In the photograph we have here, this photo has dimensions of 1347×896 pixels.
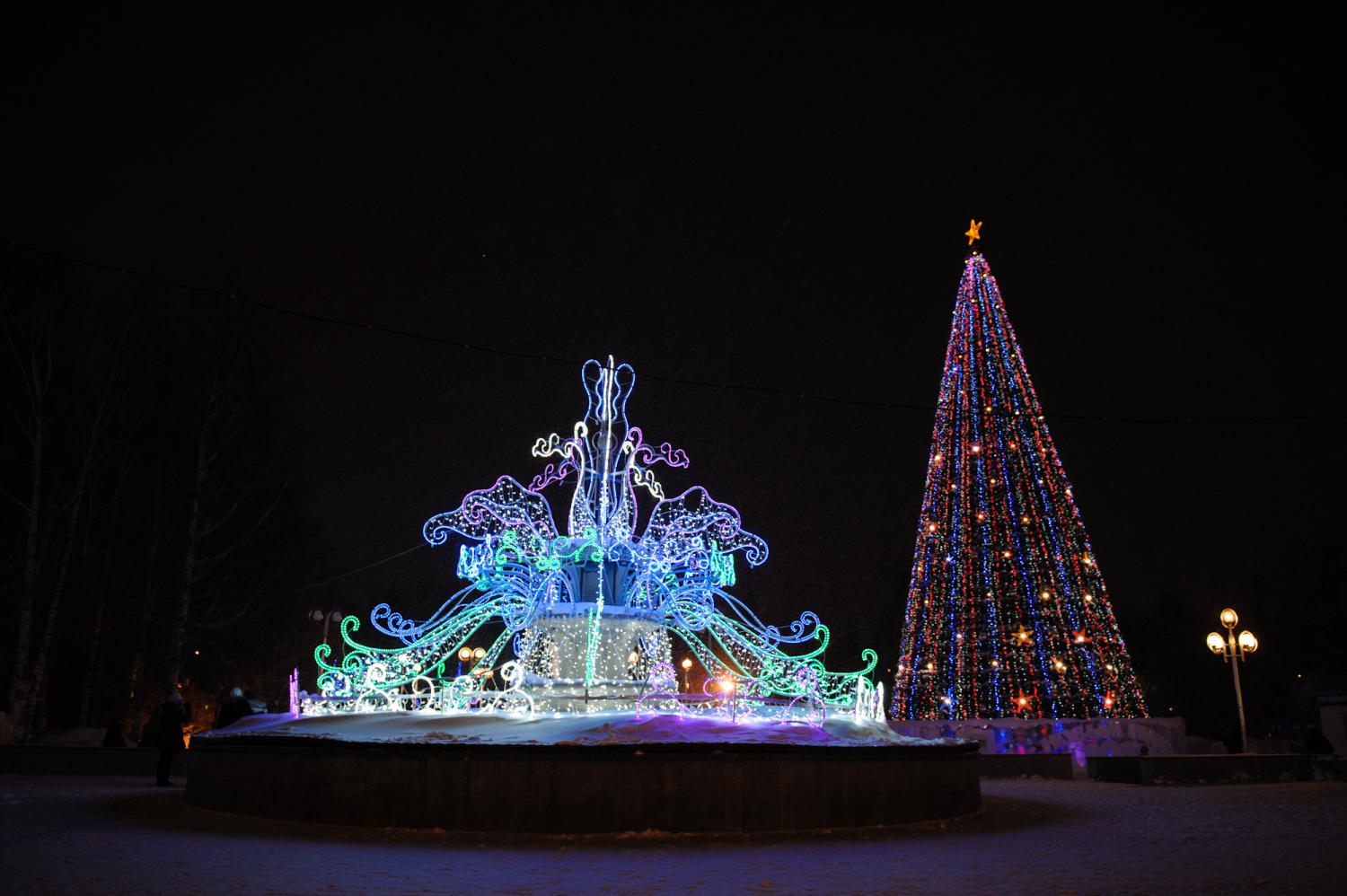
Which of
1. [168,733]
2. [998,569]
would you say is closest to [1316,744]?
[998,569]

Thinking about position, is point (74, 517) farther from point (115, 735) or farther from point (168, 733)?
point (168, 733)

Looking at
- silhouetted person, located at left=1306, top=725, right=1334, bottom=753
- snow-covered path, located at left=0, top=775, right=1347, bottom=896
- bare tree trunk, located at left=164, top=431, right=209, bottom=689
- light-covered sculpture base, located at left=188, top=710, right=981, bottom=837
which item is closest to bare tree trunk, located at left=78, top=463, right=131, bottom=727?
bare tree trunk, located at left=164, top=431, right=209, bottom=689

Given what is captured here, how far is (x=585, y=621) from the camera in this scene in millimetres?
12984

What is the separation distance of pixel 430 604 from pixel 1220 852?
49833 millimetres

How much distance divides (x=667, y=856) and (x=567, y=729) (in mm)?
2098

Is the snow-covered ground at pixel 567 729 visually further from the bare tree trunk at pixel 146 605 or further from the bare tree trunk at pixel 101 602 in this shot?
the bare tree trunk at pixel 101 602

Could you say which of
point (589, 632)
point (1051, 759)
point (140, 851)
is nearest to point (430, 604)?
point (1051, 759)

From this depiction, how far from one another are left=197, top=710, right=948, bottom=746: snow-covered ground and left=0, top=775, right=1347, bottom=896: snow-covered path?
90cm

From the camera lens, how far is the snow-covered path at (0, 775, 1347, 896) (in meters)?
7.04

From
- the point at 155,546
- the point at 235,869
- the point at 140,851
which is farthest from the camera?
the point at 155,546

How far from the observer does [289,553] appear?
27.1m

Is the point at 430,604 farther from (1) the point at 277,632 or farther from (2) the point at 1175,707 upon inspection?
(2) the point at 1175,707

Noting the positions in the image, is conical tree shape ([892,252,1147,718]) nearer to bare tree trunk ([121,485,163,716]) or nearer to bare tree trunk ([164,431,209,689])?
bare tree trunk ([164,431,209,689])

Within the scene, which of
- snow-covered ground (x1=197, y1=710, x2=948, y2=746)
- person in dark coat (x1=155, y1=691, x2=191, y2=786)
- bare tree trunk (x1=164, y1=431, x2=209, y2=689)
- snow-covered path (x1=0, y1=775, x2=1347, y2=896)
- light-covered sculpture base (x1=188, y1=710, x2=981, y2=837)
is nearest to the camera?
snow-covered path (x1=0, y1=775, x2=1347, y2=896)
